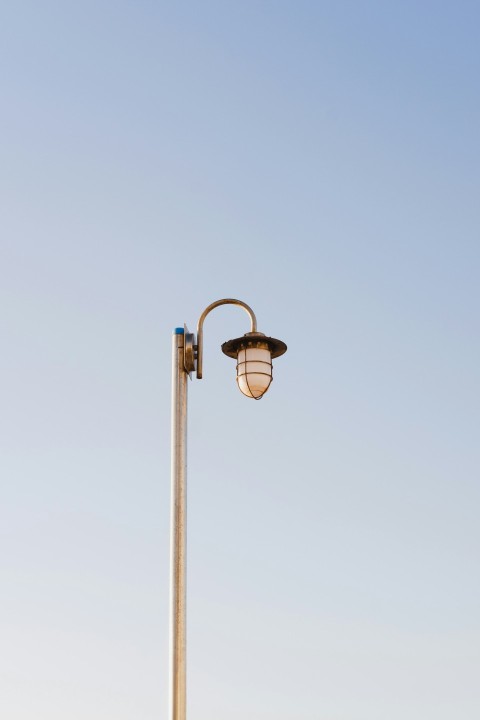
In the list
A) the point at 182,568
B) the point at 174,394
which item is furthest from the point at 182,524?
the point at 174,394

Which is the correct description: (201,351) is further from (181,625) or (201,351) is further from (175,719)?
(175,719)

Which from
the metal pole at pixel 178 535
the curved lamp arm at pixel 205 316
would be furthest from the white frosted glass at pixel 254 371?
the metal pole at pixel 178 535

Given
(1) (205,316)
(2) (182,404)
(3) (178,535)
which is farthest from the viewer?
(1) (205,316)

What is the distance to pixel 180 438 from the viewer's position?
916 cm

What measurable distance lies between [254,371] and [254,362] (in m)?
0.09

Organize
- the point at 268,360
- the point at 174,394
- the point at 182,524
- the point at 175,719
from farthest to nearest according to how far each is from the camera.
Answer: the point at 268,360 → the point at 174,394 → the point at 182,524 → the point at 175,719

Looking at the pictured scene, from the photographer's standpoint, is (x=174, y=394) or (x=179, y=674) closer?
(x=179, y=674)

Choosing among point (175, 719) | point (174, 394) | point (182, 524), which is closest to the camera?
point (175, 719)

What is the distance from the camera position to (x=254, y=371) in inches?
391

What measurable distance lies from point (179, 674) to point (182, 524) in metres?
1.20

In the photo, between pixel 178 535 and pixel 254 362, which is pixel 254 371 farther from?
pixel 178 535

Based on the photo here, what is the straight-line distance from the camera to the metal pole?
26.8ft

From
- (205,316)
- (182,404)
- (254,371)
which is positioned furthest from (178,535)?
(205,316)

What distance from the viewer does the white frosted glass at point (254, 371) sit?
391 inches
